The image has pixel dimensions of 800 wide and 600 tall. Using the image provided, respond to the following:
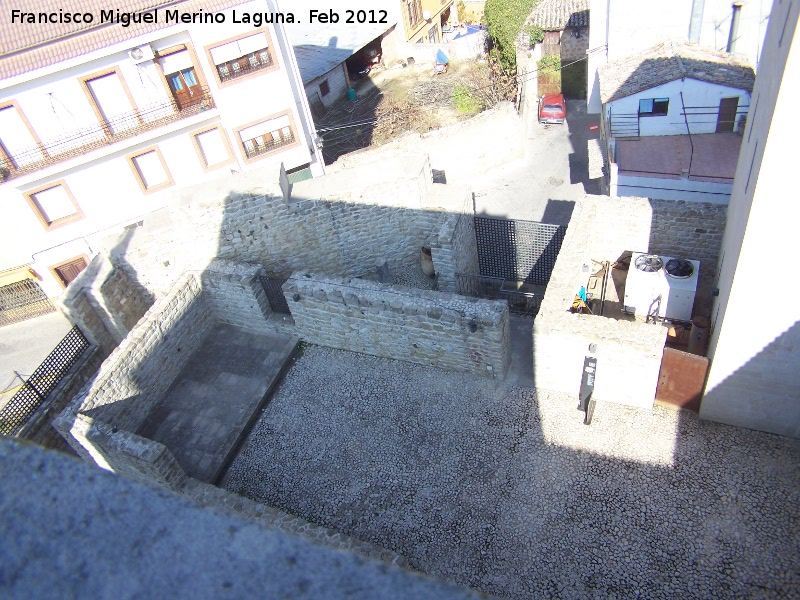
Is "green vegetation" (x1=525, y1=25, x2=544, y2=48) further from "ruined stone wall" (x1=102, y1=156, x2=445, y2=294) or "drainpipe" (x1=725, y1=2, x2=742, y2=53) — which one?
"ruined stone wall" (x1=102, y1=156, x2=445, y2=294)

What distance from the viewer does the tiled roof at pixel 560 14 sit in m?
29.2

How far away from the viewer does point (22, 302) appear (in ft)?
69.9

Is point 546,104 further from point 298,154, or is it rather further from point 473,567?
point 473,567

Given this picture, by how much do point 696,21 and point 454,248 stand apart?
14823 millimetres

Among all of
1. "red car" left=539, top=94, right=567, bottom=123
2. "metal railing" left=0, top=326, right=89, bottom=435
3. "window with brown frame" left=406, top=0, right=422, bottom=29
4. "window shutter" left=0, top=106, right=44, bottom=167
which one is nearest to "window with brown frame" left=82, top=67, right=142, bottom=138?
"window shutter" left=0, top=106, right=44, bottom=167

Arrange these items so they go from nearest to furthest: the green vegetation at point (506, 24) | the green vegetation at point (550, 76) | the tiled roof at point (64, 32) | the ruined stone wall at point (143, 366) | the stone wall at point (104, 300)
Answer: the ruined stone wall at point (143, 366)
the stone wall at point (104, 300)
the tiled roof at point (64, 32)
the green vegetation at point (506, 24)
the green vegetation at point (550, 76)

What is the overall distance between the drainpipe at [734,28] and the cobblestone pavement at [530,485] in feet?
54.4

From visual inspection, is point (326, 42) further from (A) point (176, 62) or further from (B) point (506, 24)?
(A) point (176, 62)

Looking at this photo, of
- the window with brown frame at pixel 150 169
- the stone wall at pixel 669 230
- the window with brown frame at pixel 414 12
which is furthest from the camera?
the window with brown frame at pixel 414 12

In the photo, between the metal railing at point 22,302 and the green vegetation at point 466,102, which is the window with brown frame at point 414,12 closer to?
the green vegetation at point 466,102

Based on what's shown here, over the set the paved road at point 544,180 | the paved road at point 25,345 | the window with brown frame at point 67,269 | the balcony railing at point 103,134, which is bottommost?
the paved road at point 25,345

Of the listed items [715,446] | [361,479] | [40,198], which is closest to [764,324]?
[715,446]

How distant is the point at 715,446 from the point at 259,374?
360 inches

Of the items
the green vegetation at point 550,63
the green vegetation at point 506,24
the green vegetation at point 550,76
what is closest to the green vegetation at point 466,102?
the green vegetation at point 506,24
